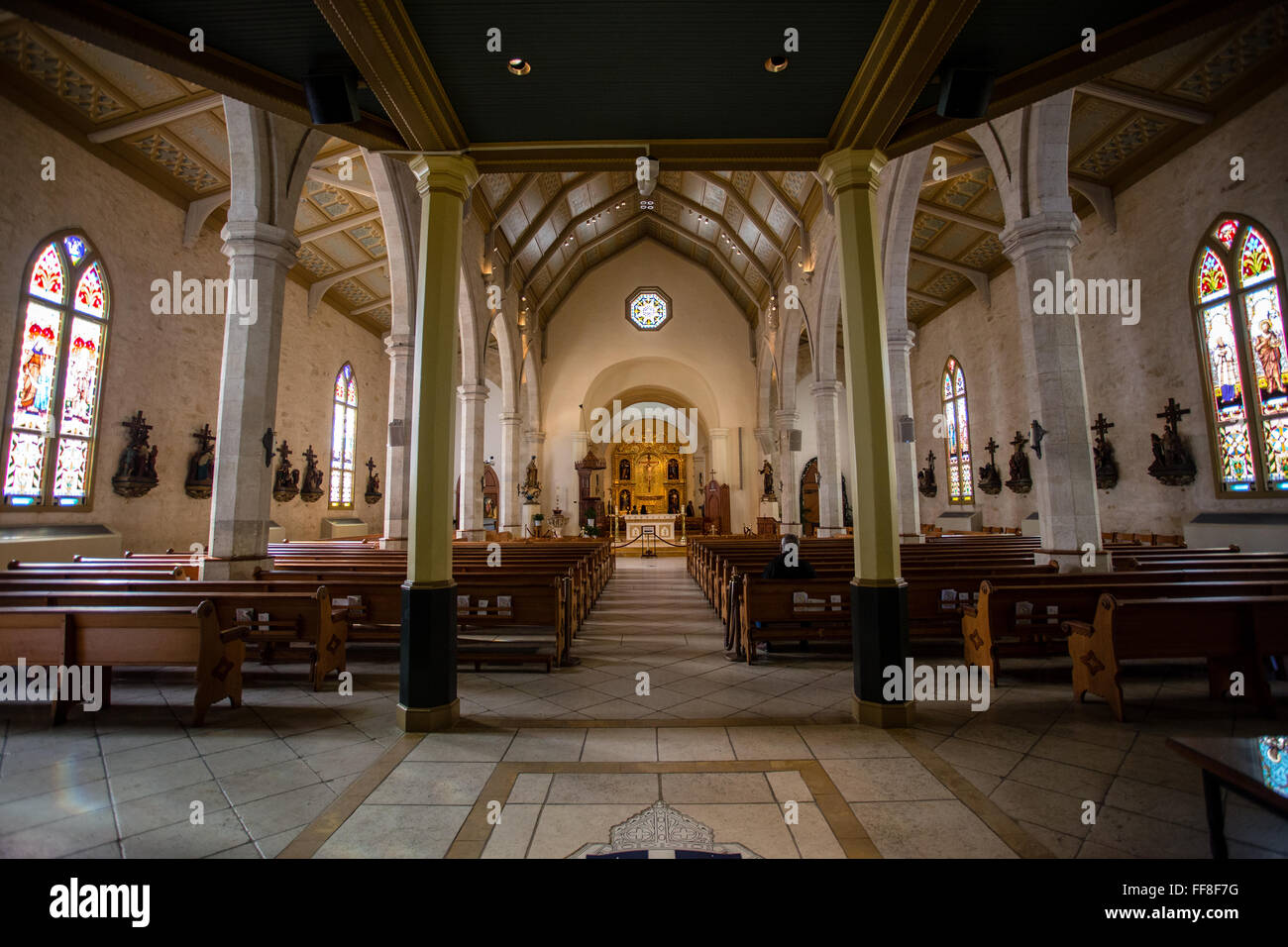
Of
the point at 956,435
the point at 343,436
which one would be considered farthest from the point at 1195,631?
the point at 343,436

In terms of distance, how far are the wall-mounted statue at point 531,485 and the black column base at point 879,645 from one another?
16.1 meters

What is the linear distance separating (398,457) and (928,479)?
15.6 metres

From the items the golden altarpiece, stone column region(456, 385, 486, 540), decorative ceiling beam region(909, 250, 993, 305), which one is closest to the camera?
stone column region(456, 385, 486, 540)

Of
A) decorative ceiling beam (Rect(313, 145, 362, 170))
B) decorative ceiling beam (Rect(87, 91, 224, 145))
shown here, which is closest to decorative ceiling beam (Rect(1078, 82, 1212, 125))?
decorative ceiling beam (Rect(313, 145, 362, 170))

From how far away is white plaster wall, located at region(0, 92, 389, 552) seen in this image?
7770mm

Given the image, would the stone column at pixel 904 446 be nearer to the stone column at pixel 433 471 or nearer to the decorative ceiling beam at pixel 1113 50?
the decorative ceiling beam at pixel 1113 50

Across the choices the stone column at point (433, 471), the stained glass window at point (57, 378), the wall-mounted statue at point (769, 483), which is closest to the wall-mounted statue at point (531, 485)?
the wall-mounted statue at point (769, 483)

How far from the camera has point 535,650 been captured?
571 cm

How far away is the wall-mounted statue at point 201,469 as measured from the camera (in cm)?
1069

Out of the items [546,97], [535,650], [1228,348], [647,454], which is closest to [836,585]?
[535,650]

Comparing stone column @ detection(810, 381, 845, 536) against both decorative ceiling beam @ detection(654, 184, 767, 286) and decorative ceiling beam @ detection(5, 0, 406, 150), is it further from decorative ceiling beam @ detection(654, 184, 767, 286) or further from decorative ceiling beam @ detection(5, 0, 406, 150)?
decorative ceiling beam @ detection(5, 0, 406, 150)

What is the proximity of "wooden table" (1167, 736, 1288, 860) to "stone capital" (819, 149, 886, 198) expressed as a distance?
3940mm

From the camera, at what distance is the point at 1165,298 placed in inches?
387
